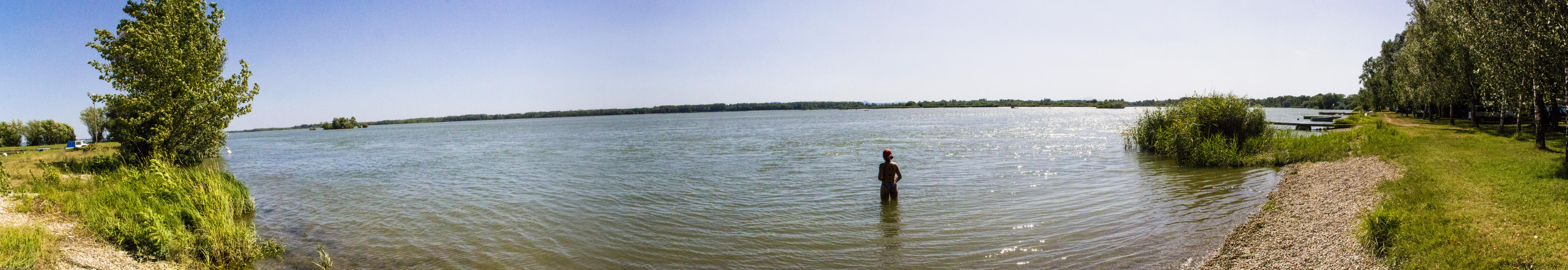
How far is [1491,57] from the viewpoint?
18.8m

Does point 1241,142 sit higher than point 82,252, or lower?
higher

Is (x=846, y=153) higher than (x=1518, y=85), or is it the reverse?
(x=1518, y=85)

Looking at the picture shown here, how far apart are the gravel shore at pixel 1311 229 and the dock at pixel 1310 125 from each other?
3446 cm

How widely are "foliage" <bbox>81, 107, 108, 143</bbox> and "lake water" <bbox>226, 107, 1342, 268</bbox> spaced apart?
3930cm

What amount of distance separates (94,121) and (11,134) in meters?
5.28

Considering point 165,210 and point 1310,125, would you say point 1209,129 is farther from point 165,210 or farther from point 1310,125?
point 1310,125

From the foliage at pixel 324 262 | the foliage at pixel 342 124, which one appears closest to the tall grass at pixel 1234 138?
the foliage at pixel 324 262

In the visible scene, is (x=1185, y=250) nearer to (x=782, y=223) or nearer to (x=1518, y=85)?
(x=782, y=223)

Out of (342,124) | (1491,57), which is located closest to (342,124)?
(342,124)

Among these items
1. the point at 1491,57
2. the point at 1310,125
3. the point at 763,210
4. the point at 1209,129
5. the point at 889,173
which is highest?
the point at 1491,57

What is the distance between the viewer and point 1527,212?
8.91 meters

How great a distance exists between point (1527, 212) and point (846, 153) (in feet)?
81.6

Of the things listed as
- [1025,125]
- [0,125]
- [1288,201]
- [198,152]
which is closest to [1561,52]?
[1288,201]

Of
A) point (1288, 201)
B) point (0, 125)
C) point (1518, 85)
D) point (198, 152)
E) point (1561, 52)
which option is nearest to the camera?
point (1288, 201)
